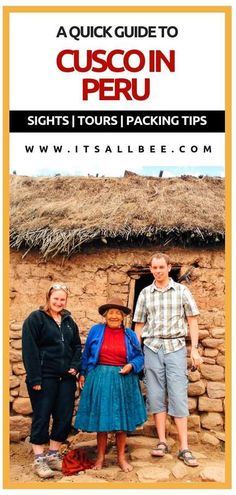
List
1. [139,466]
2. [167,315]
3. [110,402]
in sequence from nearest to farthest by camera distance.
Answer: [110,402] → [139,466] → [167,315]

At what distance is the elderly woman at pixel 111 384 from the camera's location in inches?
177

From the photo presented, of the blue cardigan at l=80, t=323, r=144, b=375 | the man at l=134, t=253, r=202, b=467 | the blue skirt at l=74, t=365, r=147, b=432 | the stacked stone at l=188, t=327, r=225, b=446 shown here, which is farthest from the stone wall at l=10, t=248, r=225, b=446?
the blue skirt at l=74, t=365, r=147, b=432

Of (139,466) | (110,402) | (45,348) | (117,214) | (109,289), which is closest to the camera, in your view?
(110,402)

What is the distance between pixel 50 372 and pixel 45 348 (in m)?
0.21

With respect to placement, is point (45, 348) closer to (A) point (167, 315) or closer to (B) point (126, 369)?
(B) point (126, 369)

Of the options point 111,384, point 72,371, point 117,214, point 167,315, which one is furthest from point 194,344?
point 117,214

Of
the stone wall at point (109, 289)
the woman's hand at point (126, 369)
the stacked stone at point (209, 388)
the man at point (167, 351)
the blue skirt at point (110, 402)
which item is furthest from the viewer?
the stone wall at point (109, 289)

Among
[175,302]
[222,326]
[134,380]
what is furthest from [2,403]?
[222,326]

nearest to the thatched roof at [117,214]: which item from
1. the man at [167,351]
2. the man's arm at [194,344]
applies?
the man at [167,351]

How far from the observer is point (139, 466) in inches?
187

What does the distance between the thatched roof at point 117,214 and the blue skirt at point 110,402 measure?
174 cm

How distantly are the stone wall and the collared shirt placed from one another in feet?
3.62

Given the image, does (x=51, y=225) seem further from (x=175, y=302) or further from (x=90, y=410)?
(x=90, y=410)

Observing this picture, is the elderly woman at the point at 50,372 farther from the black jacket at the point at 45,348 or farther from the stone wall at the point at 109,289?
the stone wall at the point at 109,289
